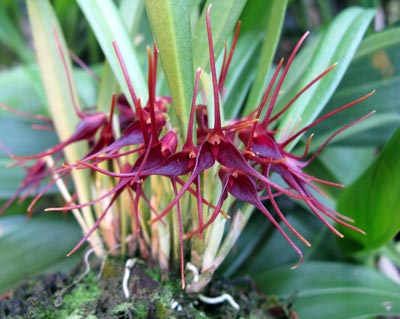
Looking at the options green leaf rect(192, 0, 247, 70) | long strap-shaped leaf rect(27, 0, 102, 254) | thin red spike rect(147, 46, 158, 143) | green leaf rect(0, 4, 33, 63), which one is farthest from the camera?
green leaf rect(0, 4, 33, 63)

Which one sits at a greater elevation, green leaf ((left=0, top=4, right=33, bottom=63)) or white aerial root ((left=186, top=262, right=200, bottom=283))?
green leaf ((left=0, top=4, right=33, bottom=63))

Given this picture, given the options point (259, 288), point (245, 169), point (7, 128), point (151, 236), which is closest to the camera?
point (245, 169)

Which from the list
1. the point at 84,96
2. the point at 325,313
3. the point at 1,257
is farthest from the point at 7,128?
the point at 325,313

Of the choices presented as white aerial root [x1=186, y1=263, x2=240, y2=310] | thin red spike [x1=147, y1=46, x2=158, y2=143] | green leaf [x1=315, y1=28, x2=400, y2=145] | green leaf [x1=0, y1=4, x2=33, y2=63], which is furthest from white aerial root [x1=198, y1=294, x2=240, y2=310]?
green leaf [x1=0, y1=4, x2=33, y2=63]

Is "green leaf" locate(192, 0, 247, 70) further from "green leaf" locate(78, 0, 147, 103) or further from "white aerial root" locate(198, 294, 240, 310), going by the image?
"white aerial root" locate(198, 294, 240, 310)

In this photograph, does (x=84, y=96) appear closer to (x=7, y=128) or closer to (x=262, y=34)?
(x=7, y=128)

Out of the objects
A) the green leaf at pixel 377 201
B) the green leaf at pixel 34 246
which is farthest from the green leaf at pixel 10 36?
the green leaf at pixel 377 201

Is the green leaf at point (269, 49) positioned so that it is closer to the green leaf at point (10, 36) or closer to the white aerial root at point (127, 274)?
the white aerial root at point (127, 274)

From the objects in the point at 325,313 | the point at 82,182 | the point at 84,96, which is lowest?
Answer: the point at 325,313

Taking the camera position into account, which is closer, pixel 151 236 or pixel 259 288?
pixel 151 236
